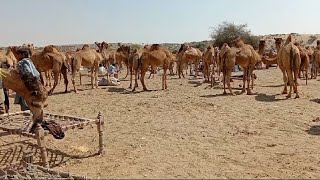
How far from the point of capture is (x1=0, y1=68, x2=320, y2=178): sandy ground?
6492 mm

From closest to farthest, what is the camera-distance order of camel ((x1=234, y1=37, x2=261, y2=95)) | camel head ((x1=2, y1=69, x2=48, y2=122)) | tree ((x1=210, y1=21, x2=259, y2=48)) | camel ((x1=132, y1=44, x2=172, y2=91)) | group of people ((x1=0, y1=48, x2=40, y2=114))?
camel head ((x1=2, y1=69, x2=48, y2=122)) → group of people ((x1=0, y1=48, x2=40, y2=114)) → camel ((x1=234, y1=37, x2=261, y2=95)) → camel ((x1=132, y1=44, x2=172, y2=91)) → tree ((x1=210, y1=21, x2=259, y2=48))

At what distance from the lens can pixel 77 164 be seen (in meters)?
6.95

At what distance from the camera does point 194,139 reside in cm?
838

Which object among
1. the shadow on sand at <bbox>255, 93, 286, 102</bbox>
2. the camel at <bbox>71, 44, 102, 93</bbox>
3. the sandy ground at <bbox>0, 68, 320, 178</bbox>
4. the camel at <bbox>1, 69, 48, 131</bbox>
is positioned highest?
the camel at <bbox>71, 44, 102, 93</bbox>

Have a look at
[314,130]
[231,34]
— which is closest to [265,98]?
[314,130]

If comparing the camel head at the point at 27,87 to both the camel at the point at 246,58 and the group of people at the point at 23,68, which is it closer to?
the group of people at the point at 23,68

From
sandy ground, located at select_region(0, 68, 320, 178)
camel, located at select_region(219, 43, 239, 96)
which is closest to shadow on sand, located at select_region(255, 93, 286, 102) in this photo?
sandy ground, located at select_region(0, 68, 320, 178)

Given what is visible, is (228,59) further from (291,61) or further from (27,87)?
(27,87)

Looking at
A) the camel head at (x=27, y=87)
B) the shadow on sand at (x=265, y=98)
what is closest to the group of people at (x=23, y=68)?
the camel head at (x=27, y=87)

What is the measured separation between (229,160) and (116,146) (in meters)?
2.38

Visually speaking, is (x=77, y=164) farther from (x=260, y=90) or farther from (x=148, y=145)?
(x=260, y=90)

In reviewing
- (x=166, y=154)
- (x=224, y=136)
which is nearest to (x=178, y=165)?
(x=166, y=154)

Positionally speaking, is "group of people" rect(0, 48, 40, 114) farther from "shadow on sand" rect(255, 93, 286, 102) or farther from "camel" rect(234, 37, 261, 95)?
"camel" rect(234, 37, 261, 95)

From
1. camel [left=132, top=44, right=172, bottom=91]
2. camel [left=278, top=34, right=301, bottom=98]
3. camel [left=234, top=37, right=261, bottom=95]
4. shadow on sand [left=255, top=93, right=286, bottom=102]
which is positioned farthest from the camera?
camel [left=132, top=44, right=172, bottom=91]
